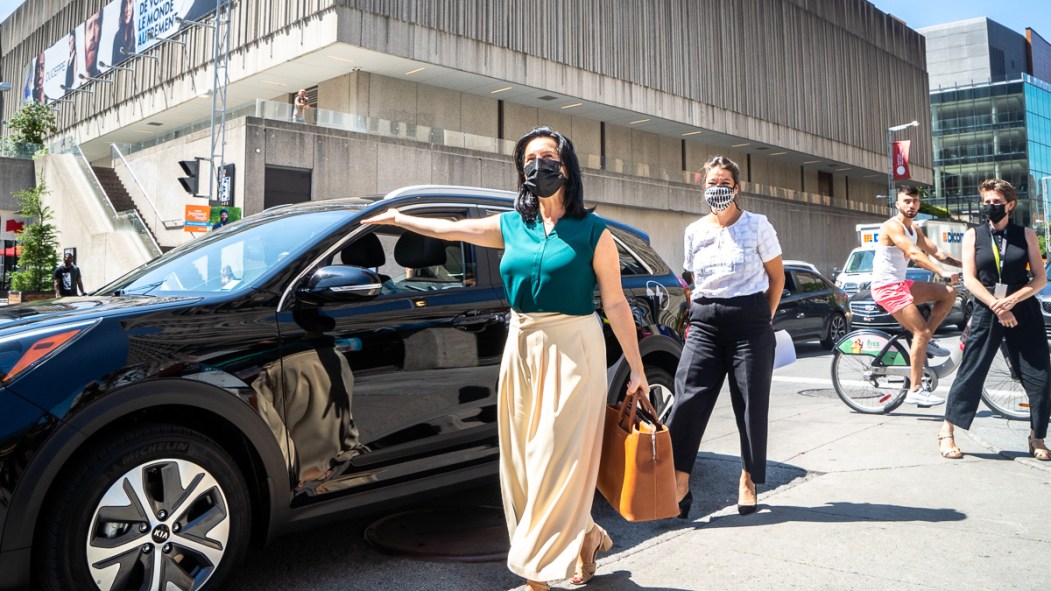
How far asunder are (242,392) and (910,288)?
5.85 m

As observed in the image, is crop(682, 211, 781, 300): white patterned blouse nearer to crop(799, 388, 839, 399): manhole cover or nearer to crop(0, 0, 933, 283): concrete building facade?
crop(799, 388, 839, 399): manhole cover

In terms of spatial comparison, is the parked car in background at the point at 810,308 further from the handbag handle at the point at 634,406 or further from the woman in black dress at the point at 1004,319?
the handbag handle at the point at 634,406

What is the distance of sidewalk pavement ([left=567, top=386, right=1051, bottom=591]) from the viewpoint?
134 inches

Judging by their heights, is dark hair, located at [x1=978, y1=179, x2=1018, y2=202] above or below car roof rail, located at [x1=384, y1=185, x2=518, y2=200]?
above

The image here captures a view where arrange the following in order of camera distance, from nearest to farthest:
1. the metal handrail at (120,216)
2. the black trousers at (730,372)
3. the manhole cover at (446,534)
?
the manhole cover at (446,534) → the black trousers at (730,372) → the metal handrail at (120,216)

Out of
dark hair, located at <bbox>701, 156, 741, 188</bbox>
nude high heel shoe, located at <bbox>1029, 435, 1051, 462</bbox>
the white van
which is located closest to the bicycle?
nude high heel shoe, located at <bbox>1029, 435, 1051, 462</bbox>

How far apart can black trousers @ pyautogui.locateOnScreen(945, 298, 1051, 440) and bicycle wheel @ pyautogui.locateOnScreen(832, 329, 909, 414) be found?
186 cm

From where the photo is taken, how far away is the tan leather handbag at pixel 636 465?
3.25m

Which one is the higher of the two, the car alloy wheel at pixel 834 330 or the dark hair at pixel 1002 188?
the dark hair at pixel 1002 188

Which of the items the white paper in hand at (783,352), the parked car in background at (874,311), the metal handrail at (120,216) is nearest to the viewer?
the white paper in hand at (783,352)

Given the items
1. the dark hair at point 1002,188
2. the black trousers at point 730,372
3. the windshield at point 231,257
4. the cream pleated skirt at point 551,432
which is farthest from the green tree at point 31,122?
the cream pleated skirt at point 551,432

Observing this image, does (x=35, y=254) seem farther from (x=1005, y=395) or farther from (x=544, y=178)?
(x=544, y=178)

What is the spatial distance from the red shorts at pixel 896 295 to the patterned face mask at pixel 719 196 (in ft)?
10.9

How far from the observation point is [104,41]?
1516 inches
